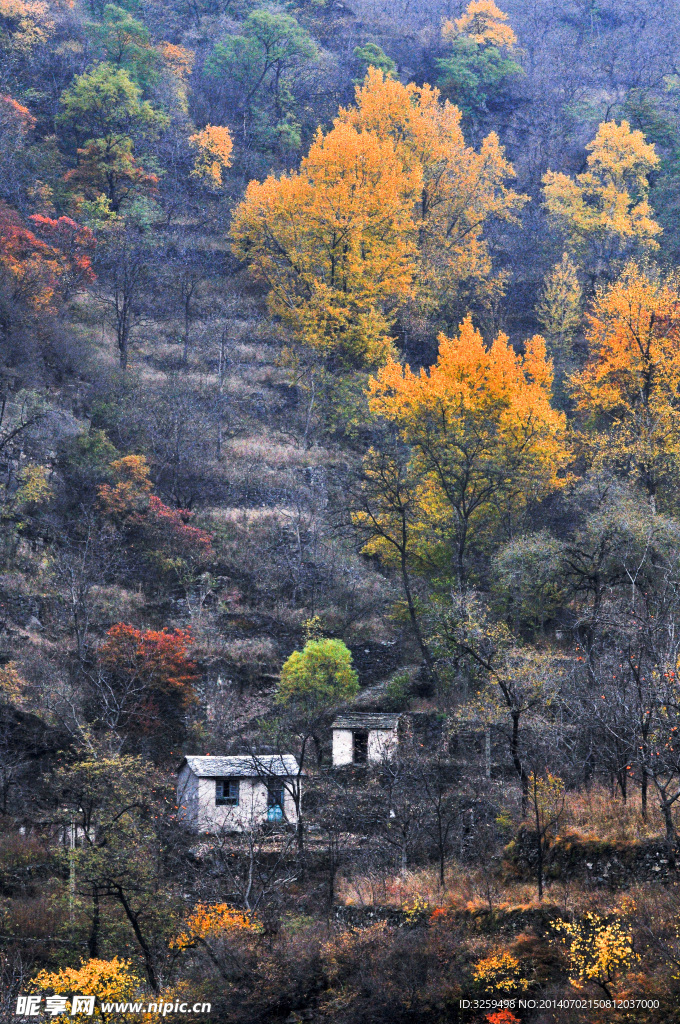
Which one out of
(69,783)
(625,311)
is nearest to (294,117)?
(625,311)

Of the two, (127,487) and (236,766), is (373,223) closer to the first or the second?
(127,487)

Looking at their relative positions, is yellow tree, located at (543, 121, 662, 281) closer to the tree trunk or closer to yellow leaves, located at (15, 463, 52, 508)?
yellow leaves, located at (15, 463, 52, 508)

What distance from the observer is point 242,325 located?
5712 cm

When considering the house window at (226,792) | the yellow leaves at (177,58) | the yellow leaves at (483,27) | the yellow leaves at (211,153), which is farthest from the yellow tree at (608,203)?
the house window at (226,792)

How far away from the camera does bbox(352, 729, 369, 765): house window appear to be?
33562 millimetres

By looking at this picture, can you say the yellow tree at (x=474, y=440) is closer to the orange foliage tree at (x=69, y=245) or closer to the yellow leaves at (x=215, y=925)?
the yellow leaves at (x=215, y=925)

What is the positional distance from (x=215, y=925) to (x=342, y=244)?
119 ft

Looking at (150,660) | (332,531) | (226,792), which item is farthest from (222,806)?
(332,531)

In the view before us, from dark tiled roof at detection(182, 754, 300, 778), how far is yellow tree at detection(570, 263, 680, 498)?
17.1 m

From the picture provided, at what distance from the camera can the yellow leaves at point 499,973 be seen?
65.0 ft

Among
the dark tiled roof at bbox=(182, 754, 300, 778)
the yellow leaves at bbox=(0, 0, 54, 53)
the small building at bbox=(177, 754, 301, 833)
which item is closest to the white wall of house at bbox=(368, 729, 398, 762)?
the dark tiled roof at bbox=(182, 754, 300, 778)

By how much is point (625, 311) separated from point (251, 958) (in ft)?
101

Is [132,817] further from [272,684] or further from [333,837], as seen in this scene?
[272,684]

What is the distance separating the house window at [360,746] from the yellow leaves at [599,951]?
565 inches
